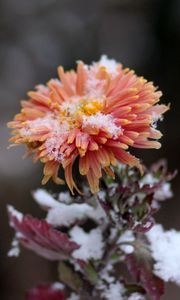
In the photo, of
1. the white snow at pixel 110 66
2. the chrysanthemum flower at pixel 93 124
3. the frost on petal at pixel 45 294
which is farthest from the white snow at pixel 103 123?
the frost on petal at pixel 45 294

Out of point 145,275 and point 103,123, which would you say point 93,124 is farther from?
point 145,275

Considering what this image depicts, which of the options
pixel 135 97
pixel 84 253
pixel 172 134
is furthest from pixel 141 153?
pixel 135 97

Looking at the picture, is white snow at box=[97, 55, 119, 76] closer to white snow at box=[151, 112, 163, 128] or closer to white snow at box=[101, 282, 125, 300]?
white snow at box=[151, 112, 163, 128]

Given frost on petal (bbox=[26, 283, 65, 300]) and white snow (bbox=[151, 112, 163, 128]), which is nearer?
white snow (bbox=[151, 112, 163, 128])

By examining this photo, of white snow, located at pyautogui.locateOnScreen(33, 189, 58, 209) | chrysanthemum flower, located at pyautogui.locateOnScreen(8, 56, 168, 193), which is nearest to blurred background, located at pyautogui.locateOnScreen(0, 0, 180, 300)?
white snow, located at pyautogui.locateOnScreen(33, 189, 58, 209)

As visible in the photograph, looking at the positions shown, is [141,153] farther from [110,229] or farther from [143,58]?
[110,229]

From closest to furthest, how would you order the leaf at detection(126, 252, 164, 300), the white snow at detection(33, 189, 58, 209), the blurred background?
1. the leaf at detection(126, 252, 164, 300)
2. the white snow at detection(33, 189, 58, 209)
3. the blurred background

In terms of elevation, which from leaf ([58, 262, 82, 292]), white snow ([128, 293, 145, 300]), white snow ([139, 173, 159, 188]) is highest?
white snow ([139, 173, 159, 188])
